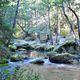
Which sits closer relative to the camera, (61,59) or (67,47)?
(61,59)

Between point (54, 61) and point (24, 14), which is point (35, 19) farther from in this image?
point (54, 61)

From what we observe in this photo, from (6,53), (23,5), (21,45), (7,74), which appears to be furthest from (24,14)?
(7,74)

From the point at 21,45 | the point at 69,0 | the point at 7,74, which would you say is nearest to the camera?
the point at 7,74

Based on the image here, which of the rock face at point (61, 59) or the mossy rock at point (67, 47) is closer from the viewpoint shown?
the rock face at point (61, 59)

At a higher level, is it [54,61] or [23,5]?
[23,5]

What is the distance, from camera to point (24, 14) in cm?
3747

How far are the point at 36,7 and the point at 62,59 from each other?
835 inches

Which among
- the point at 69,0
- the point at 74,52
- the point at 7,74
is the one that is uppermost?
the point at 69,0

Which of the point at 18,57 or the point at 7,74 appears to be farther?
the point at 18,57

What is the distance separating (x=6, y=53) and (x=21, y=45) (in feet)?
36.1

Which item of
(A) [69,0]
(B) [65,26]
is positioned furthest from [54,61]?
(B) [65,26]

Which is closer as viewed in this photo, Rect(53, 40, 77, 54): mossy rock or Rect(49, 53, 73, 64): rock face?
Rect(49, 53, 73, 64): rock face

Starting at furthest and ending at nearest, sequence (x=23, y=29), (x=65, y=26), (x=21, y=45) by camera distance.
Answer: (x=23, y=29) < (x=65, y=26) < (x=21, y=45)

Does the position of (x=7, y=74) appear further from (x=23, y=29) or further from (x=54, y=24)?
(x=23, y=29)
